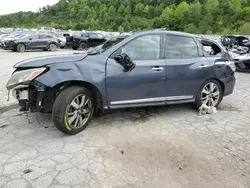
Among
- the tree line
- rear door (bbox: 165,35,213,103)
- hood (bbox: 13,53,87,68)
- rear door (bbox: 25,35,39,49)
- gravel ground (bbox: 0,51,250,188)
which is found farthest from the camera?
the tree line

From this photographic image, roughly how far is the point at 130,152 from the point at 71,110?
1.05m

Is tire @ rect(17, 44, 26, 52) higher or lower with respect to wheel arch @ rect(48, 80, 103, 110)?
higher

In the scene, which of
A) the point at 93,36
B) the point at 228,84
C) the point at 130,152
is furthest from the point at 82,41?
the point at 130,152

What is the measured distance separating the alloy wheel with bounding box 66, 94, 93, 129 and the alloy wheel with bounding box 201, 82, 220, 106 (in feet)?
7.51

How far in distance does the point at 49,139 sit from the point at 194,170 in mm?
2022

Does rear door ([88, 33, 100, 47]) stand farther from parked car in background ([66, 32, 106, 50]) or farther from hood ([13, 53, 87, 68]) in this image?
hood ([13, 53, 87, 68])

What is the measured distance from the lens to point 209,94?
4.40 meters

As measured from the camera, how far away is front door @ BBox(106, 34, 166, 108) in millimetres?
3400

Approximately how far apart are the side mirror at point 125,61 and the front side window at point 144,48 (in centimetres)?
16

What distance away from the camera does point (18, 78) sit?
10.5 feet

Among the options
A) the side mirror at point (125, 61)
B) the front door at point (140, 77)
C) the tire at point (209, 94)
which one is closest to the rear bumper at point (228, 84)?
the tire at point (209, 94)

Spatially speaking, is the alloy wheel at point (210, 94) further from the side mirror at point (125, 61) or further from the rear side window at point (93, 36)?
the rear side window at point (93, 36)

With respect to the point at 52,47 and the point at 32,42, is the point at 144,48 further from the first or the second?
the point at 52,47

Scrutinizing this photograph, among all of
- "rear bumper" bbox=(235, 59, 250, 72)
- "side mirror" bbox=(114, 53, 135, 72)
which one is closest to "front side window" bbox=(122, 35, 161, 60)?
"side mirror" bbox=(114, 53, 135, 72)
